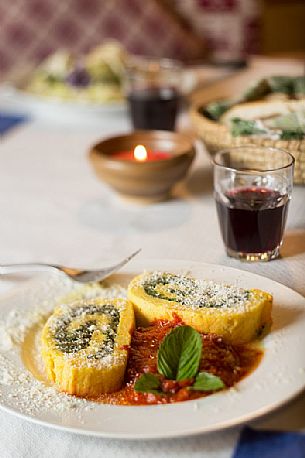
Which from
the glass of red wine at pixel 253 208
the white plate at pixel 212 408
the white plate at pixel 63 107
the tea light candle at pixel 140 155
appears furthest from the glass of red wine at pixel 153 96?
the white plate at pixel 212 408

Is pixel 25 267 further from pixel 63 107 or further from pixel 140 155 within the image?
pixel 63 107

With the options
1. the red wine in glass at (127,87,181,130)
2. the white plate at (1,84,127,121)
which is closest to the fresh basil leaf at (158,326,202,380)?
the red wine in glass at (127,87,181,130)

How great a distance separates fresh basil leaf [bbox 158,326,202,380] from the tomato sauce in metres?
0.01

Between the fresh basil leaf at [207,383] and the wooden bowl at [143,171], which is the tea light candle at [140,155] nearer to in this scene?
the wooden bowl at [143,171]

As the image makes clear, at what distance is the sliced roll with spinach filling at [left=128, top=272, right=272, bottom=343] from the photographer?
0.90 meters

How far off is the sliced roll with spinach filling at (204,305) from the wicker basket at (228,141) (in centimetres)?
46

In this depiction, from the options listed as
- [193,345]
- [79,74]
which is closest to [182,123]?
[79,74]


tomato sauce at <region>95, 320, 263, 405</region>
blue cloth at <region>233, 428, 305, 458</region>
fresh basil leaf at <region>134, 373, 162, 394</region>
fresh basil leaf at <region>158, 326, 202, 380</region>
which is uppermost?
fresh basil leaf at <region>158, 326, 202, 380</region>

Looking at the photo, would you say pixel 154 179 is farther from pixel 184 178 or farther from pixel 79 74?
pixel 79 74

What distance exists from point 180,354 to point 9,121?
1398mm

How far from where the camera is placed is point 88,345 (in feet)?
2.87

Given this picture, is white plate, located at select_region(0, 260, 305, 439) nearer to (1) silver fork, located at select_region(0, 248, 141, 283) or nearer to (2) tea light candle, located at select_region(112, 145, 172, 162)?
(1) silver fork, located at select_region(0, 248, 141, 283)

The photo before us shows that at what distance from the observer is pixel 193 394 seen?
0.81 metres

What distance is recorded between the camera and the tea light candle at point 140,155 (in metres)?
1.50
